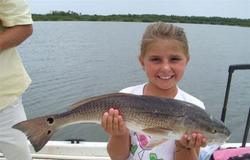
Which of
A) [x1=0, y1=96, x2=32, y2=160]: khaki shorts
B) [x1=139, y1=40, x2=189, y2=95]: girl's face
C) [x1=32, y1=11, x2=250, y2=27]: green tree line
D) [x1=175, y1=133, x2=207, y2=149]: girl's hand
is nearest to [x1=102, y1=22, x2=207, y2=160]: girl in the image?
[x1=139, y1=40, x2=189, y2=95]: girl's face

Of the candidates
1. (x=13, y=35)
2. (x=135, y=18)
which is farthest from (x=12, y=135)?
(x=135, y=18)

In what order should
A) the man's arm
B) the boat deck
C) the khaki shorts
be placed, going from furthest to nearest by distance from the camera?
1. the boat deck
2. the khaki shorts
3. the man's arm

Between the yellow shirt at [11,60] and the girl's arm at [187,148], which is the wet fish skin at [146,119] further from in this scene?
the yellow shirt at [11,60]

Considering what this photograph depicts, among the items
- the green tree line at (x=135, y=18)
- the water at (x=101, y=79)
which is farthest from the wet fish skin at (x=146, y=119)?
the green tree line at (x=135, y=18)

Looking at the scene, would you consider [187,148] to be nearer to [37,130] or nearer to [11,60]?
[37,130]

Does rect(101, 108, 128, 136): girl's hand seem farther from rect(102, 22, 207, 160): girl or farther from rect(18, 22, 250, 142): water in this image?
rect(18, 22, 250, 142): water

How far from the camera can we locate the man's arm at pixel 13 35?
104 inches

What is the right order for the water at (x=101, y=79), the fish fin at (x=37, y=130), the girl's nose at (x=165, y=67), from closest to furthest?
the fish fin at (x=37, y=130)
the girl's nose at (x=165, y=67)
the water at (x=101, y=79)

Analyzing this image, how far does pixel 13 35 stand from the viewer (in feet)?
8.89

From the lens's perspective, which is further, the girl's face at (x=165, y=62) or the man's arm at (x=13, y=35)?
the man's arm at (x=13, y=35)

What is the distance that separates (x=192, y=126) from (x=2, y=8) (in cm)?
246

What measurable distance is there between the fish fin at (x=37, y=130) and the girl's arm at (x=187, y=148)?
118cm

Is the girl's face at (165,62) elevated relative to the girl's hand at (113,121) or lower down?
elevated

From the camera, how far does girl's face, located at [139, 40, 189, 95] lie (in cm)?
220
